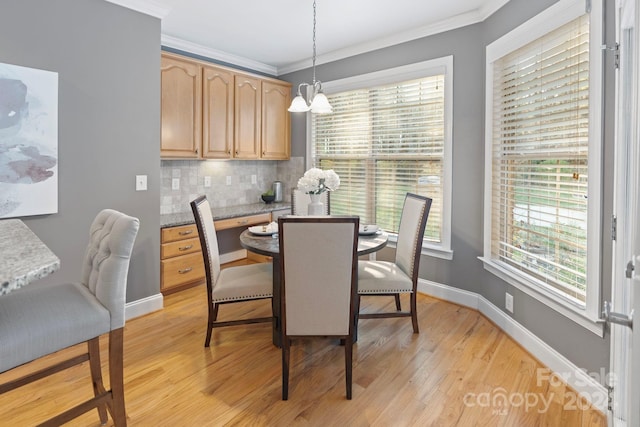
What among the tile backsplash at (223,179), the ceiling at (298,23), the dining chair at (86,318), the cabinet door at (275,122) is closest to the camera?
the dining chair at (86,318)

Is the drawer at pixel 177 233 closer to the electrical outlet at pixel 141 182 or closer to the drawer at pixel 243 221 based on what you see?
the drawer at pixel 243 221

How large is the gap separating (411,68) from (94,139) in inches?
111

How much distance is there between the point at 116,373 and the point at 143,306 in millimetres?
1656

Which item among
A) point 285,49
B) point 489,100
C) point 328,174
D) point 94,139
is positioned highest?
point 285,49

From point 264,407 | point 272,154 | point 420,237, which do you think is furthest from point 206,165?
Result: point 264,407

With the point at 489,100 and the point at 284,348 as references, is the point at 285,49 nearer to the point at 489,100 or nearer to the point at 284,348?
the point at 489,100

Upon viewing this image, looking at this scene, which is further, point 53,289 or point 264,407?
point 264,407

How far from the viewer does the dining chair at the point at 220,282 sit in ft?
8.12

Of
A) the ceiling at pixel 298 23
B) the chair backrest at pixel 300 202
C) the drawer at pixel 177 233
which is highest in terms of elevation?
the ceiling at pixel 298 23

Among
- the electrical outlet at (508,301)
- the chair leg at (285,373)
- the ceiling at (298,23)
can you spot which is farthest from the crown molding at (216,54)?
the electrical outlet at (508,301)

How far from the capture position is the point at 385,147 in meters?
3.97

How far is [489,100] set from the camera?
2992mm

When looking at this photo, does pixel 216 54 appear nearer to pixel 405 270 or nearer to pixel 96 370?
pixel 405 270

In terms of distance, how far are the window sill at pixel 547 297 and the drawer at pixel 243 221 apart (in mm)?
2411
